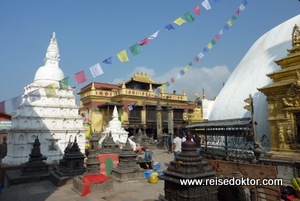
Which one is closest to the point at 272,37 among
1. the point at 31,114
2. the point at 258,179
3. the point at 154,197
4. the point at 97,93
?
the point at 258,179

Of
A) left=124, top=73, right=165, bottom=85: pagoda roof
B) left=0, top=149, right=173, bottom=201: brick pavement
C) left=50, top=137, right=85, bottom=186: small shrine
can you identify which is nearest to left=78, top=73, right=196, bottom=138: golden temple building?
left=124, top=73, right=165, bottom=85: pagoda roof

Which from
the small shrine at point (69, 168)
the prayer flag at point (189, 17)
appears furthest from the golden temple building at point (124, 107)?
the prayer flag at point (189, 17)

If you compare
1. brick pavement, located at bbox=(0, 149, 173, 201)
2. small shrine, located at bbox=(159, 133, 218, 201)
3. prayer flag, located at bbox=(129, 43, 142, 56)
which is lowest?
brick pavement, located at bbox=(0, 149, 173, 201)

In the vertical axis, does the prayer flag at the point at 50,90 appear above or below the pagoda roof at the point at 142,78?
below

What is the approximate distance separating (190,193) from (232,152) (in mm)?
5938

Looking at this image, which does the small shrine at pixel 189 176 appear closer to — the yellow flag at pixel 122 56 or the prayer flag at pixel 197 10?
the yellow flag at pixel 122 56

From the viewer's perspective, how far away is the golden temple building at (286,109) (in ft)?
23.4

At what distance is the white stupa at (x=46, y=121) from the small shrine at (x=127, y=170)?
715 centimetres

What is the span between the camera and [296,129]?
716 centimetres

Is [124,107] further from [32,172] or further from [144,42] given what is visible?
[144,42]

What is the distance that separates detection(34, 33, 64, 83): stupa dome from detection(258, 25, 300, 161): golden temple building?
1502 cm

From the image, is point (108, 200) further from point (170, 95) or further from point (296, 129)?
point (170, 95)

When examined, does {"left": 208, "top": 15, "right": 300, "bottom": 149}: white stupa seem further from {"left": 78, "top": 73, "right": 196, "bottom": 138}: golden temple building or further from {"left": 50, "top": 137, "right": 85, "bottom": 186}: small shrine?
{"left": 78, "top": 73, "right": 196, "bottom": 138}: golden temple building

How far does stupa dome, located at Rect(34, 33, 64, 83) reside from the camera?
16678 millimetres
